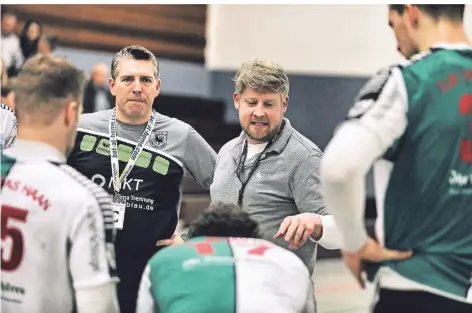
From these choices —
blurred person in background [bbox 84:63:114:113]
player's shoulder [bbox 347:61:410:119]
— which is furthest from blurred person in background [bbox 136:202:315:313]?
blurred person in background [bbox 84:63:114:113]

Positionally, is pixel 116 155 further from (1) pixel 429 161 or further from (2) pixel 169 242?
(1) pixel 429 161

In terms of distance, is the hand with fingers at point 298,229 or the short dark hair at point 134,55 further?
the short dark hair at point 134,55

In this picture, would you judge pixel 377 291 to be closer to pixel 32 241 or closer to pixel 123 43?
pixel 32 241

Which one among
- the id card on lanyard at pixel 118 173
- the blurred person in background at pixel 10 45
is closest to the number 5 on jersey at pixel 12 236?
the id card on lanyard at pixel 118 173

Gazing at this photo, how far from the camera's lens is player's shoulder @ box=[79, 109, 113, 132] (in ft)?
9.35

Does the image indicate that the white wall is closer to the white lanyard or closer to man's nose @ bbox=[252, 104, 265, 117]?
man's nose @ bbox=[252, 104, 265, 117]

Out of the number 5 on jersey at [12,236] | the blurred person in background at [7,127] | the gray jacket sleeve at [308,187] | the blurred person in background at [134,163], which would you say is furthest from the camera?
the blurred person in background at [7,127]

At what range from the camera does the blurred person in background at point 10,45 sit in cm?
707

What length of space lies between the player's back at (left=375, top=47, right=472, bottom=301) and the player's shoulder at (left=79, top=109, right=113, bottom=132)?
147 cm

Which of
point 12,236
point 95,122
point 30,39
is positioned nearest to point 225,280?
point 12,236

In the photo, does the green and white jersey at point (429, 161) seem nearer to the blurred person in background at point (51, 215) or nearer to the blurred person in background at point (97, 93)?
the blurred person in background at point (51, 215)

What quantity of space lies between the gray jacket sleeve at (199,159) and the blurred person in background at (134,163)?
0.05 m

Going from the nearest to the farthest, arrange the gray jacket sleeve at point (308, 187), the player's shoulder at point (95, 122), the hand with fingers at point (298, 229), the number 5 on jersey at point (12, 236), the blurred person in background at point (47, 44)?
the number 5 on jersey at point (12, 236), the hand with fingers at point (298, 229), the gray jacket sleeve at point (308, 187), the player's shoulder at point (95, 122), the blurred person in background at point (47, 44)

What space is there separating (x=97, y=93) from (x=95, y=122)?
4805 mm
